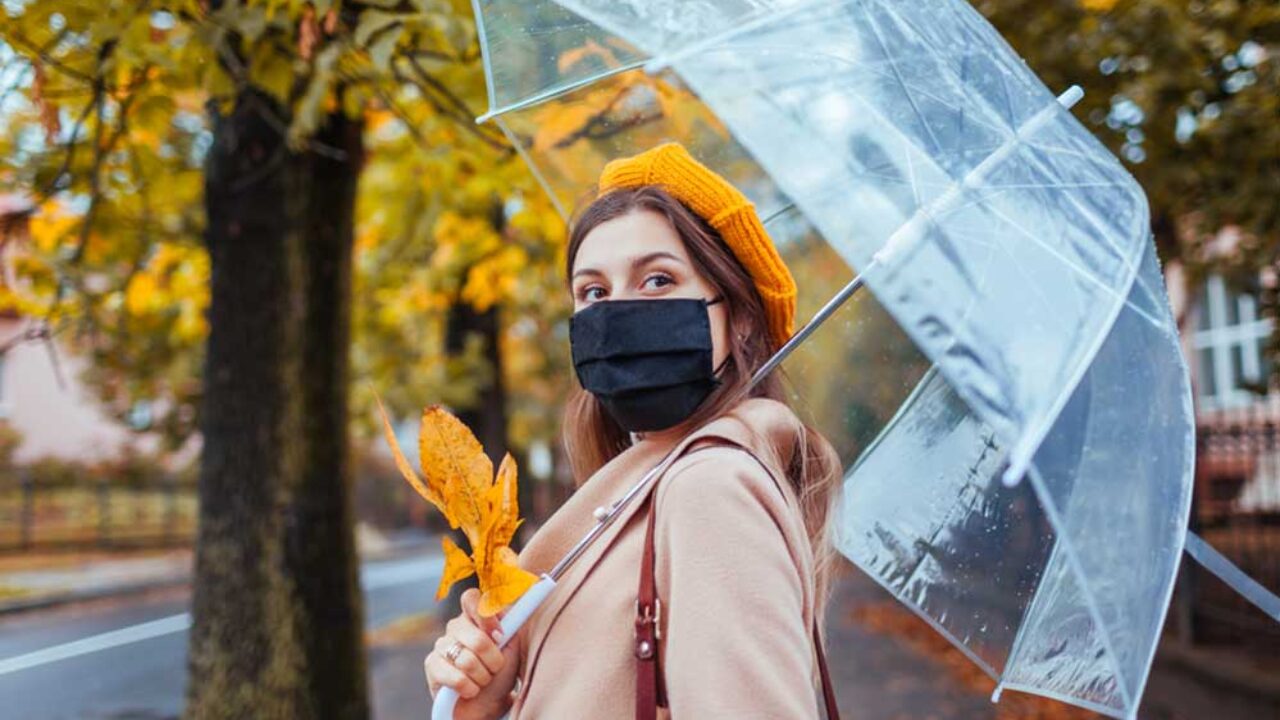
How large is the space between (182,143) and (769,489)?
5681 mm

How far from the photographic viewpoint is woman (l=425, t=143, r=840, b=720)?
1580 mm

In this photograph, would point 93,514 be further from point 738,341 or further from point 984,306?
point 984,306

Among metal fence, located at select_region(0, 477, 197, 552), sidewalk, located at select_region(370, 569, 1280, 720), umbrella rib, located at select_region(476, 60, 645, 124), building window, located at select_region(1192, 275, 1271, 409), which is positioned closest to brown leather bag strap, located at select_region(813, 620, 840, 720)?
umbrella rib, located at select_region(476, 60, 645, 124)

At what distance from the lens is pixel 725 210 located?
6.68 feet

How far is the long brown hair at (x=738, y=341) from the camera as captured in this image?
6.56 ft

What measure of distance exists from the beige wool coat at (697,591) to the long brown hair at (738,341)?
81 millimetres

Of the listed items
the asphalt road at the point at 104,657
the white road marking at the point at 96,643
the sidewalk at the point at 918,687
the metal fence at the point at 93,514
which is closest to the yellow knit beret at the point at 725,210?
the sidewalk at the point at 918,687

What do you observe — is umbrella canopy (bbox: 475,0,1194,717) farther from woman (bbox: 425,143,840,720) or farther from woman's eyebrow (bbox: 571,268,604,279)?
woman's eyebrow (bbox: 571,268,604,279)

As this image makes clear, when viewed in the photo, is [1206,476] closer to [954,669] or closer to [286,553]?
[954,669]

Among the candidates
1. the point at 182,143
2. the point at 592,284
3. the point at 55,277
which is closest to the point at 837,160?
the point at 592,284

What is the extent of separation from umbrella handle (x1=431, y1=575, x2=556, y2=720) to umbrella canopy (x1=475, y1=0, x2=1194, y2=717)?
2.42 feet

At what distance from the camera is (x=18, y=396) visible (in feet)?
98.0

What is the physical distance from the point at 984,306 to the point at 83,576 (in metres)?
20.9

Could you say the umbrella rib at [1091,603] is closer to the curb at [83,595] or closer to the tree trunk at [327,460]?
the tree trunk at [327,460]
